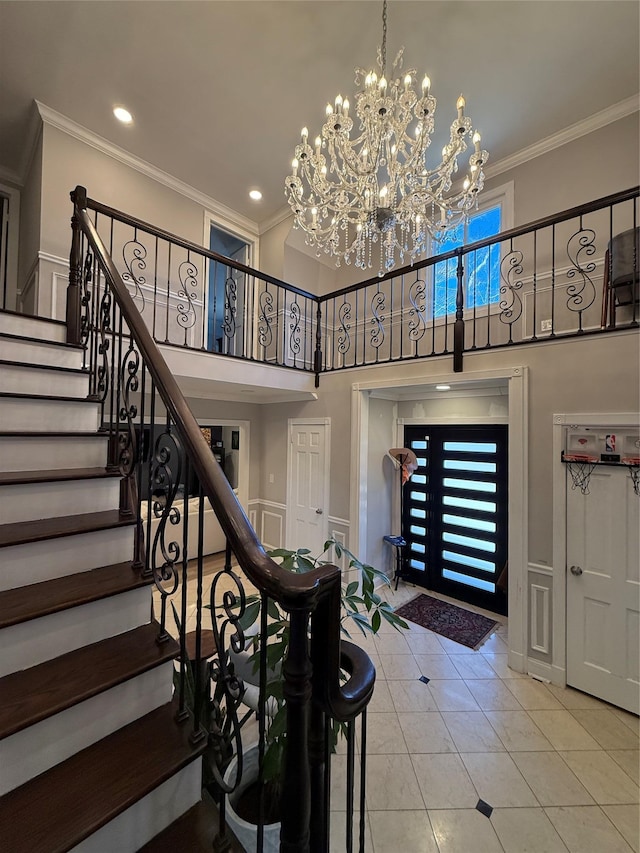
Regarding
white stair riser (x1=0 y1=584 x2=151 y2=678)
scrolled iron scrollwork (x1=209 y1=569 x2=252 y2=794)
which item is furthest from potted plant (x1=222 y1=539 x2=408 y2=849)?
white stair riser (x1=0 y1=584 x2=151 y2=678)

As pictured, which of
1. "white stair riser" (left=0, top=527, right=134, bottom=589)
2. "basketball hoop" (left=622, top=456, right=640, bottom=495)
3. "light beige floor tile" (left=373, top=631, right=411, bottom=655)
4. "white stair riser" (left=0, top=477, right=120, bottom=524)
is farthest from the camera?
"light beige floor tile" (left=373, top=631, right=411, bottom=655)

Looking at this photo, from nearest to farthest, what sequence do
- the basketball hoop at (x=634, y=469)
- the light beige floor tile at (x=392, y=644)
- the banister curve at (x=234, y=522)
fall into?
the banister curve at (x=234, y=522), the basketball hoop at (x=634, y=469), the light beige floor tile at (x=392, y=644)

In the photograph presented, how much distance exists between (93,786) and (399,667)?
2625 mm

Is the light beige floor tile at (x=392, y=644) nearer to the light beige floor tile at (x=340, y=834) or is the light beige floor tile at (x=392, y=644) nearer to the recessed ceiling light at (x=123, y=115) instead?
the light beige floor tile at (x=340, y=834)

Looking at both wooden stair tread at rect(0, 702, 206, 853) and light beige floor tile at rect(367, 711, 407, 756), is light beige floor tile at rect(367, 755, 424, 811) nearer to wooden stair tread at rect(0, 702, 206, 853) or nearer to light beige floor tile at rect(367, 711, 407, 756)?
light beige floor tile at rect(367, 711, 407, 756)

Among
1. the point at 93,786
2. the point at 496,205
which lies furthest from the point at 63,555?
the point at 496,205

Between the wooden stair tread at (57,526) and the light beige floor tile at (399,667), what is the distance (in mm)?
2525

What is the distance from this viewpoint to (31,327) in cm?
223

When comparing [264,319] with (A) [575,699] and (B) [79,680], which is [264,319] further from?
(A) [575,699]

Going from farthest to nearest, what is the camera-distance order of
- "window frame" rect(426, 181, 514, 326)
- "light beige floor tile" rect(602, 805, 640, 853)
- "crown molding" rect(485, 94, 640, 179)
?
"window frame" rect(426, 181, 514, 326)
"crown molding" rect(485, 94, 640, 179)
"light beige floor tile" rect(602, 805, 640, 853)

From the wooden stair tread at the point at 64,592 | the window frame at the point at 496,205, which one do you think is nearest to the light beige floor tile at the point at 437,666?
the wooden stair tread at the point at 64,592

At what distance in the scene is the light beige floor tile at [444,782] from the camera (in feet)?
6.09

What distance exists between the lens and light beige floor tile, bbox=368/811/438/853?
1.65m

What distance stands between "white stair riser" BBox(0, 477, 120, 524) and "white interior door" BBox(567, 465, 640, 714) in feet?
10.2
